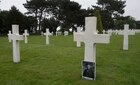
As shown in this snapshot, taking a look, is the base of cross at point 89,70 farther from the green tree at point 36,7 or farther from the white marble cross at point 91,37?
the green tree at point 36,7

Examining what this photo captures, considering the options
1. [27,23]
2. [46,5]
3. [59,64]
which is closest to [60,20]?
[46,5]

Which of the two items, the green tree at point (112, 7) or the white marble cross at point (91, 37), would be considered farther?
the green tree at point (112, 7)

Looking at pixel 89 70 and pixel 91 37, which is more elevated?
pixel 91 37

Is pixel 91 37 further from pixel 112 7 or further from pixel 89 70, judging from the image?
pixel 112 7

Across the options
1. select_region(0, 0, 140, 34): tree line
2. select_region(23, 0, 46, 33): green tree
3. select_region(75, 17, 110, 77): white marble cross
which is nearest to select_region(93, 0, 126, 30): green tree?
select_region(0, 0, 140, 34): tree line

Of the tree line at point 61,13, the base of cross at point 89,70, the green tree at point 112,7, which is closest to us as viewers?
the base of cross at point 89,70

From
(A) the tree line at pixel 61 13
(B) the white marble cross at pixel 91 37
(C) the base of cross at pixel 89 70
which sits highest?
(A) the tree line at pixel 61 13

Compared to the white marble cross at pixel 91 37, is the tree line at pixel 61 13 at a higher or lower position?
higher

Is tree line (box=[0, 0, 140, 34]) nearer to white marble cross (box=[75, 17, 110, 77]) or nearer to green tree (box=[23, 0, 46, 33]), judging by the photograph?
green tree (box=[23, 0, 46, 33])

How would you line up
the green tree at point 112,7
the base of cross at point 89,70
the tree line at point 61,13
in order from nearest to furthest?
the base of cross at point 89,70, the tree line at point 61,13, the green tree at point 112,7

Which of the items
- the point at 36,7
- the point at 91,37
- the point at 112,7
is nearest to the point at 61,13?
the point at 36,7

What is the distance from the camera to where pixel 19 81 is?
579 centimetres

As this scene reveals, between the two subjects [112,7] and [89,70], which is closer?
[89,70]

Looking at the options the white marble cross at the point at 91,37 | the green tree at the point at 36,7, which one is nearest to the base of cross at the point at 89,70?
the white marble cross at the point at 91,37
